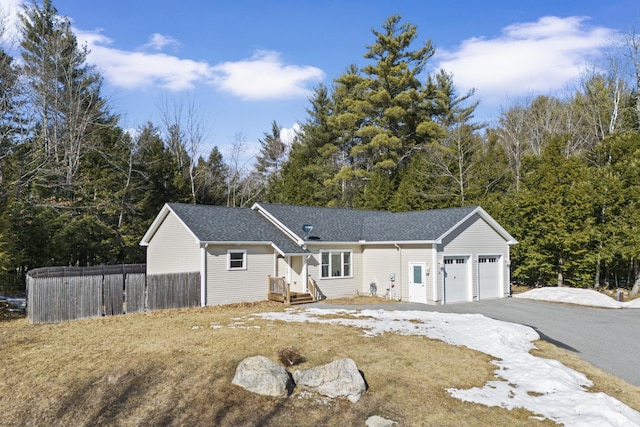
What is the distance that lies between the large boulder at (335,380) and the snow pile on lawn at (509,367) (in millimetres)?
1856

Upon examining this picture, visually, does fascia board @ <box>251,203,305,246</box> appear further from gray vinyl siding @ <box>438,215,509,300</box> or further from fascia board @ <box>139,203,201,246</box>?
gray vinyl siding @ <box>438,215,509,300</box>

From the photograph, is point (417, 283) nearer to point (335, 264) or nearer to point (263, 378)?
point (335, 264)

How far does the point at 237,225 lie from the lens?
67.4ft

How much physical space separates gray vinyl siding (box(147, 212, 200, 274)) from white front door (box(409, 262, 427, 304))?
31.8 ft

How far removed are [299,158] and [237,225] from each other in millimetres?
20135

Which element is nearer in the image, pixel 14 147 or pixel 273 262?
pixel 273 262

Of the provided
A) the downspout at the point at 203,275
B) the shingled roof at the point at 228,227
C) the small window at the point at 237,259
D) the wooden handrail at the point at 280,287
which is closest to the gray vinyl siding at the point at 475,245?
the shingled roof at the point at 228,227

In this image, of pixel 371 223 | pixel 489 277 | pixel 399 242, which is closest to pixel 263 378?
pixel 399 242

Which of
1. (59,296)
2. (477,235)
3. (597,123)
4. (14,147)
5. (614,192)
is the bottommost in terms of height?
(59,296)

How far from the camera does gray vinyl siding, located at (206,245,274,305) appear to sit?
18250 mm

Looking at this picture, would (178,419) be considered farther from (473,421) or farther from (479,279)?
(479,279)

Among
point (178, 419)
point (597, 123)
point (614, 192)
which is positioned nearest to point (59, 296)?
point (178, 419)

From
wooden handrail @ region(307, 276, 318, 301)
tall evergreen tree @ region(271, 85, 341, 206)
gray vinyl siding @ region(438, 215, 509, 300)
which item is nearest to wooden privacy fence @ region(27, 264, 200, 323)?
wooden handrail @ region(307, 276, 318, 301)

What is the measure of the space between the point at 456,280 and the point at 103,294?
1498 cm
